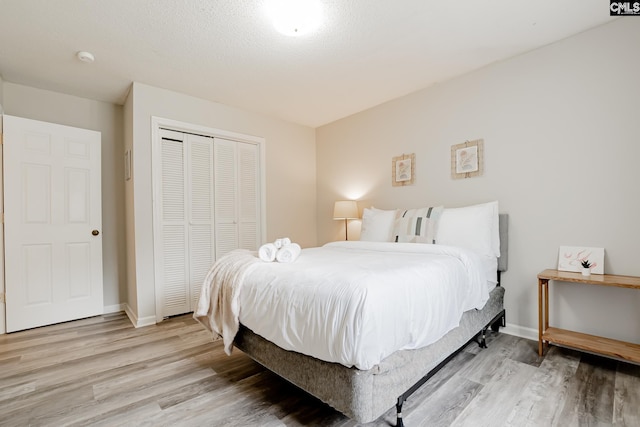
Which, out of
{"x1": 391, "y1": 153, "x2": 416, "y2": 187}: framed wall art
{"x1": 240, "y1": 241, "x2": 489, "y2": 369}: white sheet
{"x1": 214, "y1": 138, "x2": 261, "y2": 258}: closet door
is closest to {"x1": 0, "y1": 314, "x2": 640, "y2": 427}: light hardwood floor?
{"x1": 240, "y1": 241, "x2": 489, "y2": 369}: white sheet

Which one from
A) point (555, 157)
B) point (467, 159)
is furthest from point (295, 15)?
point (555, 157)

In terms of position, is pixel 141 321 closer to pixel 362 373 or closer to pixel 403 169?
pixel 362 373

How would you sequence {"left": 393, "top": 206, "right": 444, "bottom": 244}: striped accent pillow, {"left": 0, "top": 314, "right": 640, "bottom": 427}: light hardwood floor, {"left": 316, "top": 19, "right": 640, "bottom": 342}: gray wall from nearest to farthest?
1. {"left": 0, "top": 314, "right": 640, "bottom": 427}: light hardwood floor
2. {"left": 316, "top": 19, "right": 640, "bottom": 342}: gray wall
3. {"left": 393, "top": 206, "right": 444, "bottom": 244}: striped accent pillow

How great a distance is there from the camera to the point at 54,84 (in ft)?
10.00

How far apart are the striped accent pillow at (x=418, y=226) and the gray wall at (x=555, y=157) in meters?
0.44

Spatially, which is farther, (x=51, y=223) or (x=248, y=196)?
(x=248, y=196)

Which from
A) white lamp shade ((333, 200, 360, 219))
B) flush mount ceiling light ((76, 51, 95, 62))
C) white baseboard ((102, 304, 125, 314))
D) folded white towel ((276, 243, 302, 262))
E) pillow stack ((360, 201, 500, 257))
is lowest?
white baseboard ((102, 304, 125, 314))

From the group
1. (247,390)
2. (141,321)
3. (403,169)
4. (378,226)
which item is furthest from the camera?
(403,169)

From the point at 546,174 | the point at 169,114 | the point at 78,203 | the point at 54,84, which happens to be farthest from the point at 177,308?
the point at 546,174

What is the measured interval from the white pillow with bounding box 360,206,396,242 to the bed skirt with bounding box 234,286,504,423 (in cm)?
127

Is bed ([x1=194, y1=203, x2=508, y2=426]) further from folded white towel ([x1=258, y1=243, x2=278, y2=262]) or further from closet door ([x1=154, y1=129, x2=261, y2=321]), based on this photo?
closet door ([x1=154, y1=129, x2=261, y2=321])

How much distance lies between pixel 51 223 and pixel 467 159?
429 cm

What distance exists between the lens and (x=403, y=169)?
348 cm

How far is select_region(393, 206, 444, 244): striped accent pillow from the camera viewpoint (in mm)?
Result: 2668
